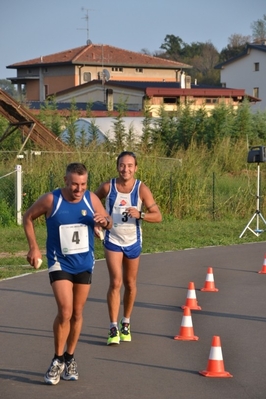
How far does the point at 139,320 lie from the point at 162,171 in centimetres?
1441

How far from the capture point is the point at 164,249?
19406 millimetres

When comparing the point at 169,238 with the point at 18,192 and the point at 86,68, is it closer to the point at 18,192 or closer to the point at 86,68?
the point at 18,192

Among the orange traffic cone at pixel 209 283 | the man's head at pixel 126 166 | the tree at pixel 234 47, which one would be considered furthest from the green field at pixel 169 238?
the tree at pixel 234 47

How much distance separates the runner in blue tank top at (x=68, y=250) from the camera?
26.1ft

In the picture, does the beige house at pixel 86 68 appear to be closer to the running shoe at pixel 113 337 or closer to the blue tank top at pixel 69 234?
the running shoe at pixel 113 337

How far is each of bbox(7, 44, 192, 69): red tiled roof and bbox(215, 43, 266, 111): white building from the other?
5.45m

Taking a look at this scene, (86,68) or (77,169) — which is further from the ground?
(86,68)

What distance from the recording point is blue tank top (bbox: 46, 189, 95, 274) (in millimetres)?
8031

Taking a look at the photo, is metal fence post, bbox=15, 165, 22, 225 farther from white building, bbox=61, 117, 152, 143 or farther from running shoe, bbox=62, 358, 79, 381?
running shoe, bbox=62, 358, 79, 381

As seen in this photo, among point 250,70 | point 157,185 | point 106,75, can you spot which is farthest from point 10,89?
point 157,185

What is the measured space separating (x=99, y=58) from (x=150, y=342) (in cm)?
8443

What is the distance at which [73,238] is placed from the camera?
8.05 meters

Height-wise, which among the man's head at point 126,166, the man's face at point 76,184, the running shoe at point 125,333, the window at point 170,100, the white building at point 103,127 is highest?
the window at point 170,100

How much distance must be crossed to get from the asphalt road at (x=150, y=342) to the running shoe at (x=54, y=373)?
2.4 inches
